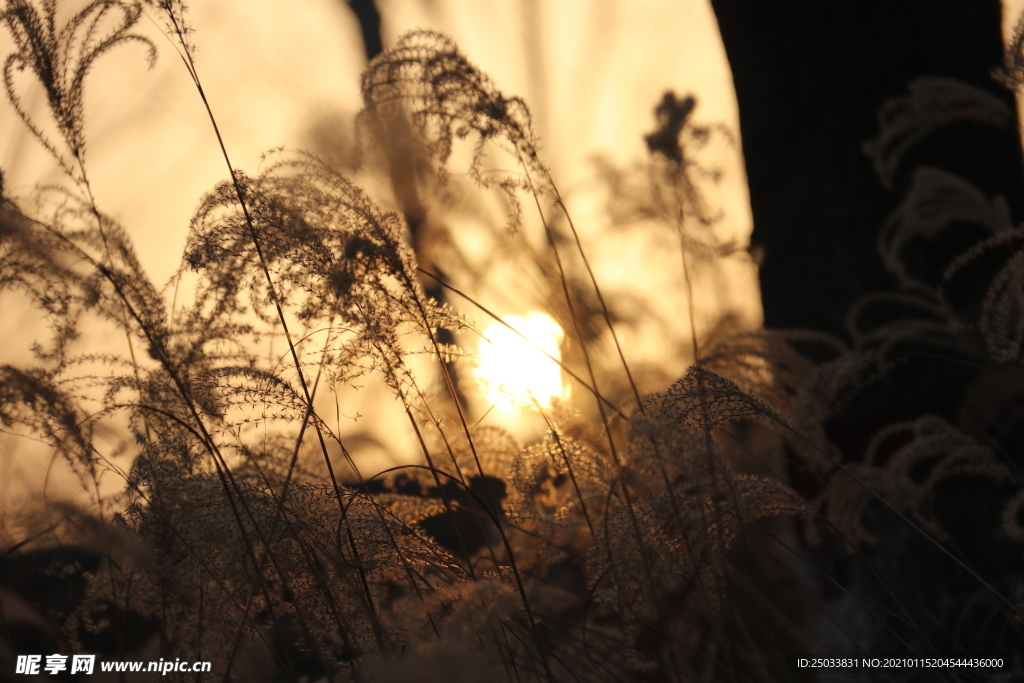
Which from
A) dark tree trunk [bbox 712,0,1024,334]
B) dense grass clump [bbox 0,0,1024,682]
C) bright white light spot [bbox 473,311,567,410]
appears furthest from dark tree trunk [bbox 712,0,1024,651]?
bright white light spot [bbox 473,311,567,410]

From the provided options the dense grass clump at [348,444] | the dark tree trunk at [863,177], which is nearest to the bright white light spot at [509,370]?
the dense grass clump at [348,444]

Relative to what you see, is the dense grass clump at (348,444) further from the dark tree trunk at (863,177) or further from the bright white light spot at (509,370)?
the dark tree trunk at (863,177)

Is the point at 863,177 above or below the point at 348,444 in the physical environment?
above

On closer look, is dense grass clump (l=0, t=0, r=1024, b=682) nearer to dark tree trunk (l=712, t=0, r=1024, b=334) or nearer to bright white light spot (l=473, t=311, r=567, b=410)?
bright white light spot (l=473, t=311, r=567, b=410)

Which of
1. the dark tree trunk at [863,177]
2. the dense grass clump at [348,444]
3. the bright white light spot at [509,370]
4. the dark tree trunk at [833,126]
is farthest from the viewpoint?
the dark tree trunk at [833,126]

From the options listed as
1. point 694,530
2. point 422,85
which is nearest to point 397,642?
point 694,530

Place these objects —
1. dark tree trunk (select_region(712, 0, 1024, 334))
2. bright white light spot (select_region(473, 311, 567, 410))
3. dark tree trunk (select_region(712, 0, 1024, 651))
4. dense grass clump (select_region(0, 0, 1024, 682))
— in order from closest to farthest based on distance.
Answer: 1. dense grass clump (select_region(0, 0, 1024, 682))
2. bright white light spot (select_region(473, 311, 567, 410))
3. dark tree trunk (select_region(712, 0, 1024, 651))
4. dark tree trunk (select_region(712, 0, 1024, 334))

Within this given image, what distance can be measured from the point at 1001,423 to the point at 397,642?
6.22 ft

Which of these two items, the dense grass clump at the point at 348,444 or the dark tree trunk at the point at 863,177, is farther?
the dark tree trunk at the point at 863,177

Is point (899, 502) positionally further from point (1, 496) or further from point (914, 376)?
point (1, 496)

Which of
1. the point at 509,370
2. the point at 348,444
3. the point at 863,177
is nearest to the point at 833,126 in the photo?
the point at 863,177

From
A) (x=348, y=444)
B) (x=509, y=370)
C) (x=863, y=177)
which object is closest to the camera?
(x=509, y=370)

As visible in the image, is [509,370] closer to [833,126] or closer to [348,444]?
[348,444]

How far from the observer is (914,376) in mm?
2271
